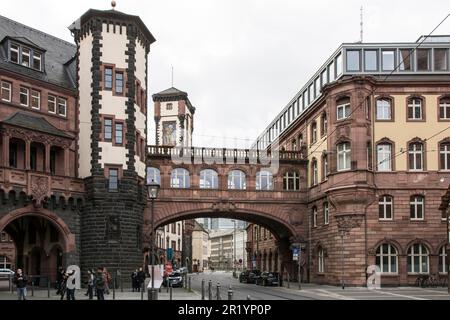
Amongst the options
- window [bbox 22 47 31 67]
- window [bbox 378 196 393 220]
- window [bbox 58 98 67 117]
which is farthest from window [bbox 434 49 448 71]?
window [bbox 22 47 31 67]

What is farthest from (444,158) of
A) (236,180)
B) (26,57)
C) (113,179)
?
(26,57)

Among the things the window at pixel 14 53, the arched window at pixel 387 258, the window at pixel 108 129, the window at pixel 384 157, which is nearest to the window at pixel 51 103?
the window at pixel 14 53

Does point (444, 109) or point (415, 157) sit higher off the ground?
point (444, 109)

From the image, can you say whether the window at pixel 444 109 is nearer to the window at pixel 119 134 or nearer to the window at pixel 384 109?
the window at pixel 384 109

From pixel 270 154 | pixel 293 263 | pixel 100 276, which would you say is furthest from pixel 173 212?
pixel 100 276

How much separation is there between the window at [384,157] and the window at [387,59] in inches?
228

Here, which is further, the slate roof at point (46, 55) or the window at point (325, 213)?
the window at point (325, 213)

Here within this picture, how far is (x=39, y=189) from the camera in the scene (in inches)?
1602

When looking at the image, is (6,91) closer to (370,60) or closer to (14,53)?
(14,53)

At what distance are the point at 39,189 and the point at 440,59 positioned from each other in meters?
29.6

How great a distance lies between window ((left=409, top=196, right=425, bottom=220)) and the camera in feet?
161

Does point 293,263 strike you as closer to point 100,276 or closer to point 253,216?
point 253,216

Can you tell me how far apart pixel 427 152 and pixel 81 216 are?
24.4 meters

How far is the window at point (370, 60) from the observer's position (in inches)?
1992
